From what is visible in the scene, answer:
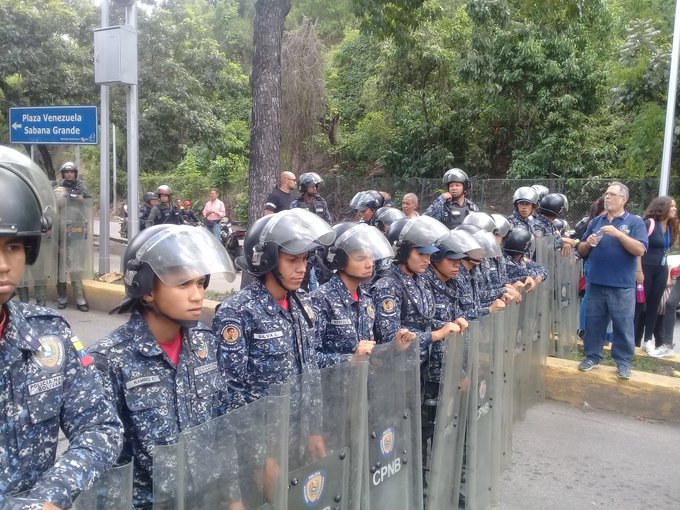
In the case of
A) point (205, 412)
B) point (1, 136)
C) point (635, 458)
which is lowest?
point (635, 458)

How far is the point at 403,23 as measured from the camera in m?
10.4

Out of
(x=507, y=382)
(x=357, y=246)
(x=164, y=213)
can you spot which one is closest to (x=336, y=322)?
(x=357, y=246)

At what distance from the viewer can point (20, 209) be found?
1812 millimetres

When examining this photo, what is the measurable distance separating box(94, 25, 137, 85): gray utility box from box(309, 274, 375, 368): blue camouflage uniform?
7.39 m

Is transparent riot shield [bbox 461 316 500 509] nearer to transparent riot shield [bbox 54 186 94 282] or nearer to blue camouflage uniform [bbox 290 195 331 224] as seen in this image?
blue camouflage uniform [bbox 290 195 331 224]

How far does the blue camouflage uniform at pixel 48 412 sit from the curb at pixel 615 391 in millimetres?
5223

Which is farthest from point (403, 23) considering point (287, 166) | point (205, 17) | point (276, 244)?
point (205, 17)

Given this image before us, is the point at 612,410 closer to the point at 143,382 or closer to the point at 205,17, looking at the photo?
the point at 143,382

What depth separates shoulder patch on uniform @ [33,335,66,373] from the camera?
71.2 inches

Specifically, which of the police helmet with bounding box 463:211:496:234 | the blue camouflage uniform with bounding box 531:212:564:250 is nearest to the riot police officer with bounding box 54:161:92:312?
the police helmet with bounding box 463:211:496:234

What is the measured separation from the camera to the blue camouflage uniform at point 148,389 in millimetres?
2262

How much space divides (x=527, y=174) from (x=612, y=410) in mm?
15120

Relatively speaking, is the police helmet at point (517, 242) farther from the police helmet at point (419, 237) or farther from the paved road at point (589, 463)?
the police helmet at point (419, 237)

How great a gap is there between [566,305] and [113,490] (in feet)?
21.7
